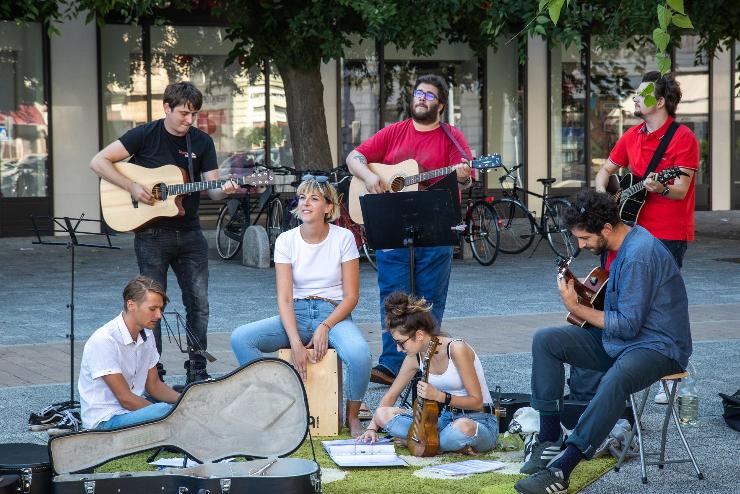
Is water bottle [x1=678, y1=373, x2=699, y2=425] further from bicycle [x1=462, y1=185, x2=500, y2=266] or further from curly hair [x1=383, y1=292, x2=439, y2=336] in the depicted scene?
bicycle [x1=462, y1=185, x2=500, y2=266]

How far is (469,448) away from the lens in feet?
19.7

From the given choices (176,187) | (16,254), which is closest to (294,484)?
(176,187)

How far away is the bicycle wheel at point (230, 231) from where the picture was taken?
48.6ft

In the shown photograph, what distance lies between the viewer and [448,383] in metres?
6.07

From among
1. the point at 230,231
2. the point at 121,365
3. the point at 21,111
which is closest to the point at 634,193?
the point at 121,365

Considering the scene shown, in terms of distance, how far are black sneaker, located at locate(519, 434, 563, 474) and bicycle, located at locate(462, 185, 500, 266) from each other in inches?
340

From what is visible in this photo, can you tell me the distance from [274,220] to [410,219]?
763 cm

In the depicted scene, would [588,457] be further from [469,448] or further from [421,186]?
[421,186]

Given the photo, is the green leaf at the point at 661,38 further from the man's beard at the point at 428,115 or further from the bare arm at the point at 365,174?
the bare arm at the point at 365,174

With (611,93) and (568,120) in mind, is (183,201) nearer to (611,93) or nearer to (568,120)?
(568,120)

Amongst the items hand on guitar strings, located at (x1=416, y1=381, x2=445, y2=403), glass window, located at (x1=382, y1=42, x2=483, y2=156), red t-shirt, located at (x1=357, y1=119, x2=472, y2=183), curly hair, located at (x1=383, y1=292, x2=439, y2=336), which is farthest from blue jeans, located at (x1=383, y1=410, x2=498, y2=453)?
glass window, located at (x1=382, y1=42, x2=483, y2=156)

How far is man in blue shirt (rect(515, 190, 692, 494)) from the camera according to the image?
207 inches

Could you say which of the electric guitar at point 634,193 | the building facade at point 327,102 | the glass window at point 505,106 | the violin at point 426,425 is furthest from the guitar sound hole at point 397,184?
the glass window at point 505,106

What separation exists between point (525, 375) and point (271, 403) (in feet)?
8.88
